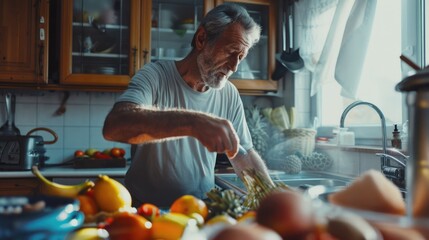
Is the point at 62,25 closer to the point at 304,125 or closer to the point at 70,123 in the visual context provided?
the point at 70,123

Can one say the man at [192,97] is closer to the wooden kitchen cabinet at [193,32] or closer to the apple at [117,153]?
the apple at [117,153]

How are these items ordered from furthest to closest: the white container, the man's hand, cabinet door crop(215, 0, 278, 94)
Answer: cabinet door crop(215, 0, 278, 94)
the white container
the man's hand

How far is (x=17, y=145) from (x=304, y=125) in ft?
6.05

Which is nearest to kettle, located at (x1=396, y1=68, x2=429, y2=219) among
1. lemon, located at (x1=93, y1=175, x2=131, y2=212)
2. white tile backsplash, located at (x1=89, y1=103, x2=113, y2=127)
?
lemon, located at (x1=93, y1=175, x2=131, y2=212)

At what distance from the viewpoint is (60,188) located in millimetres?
810

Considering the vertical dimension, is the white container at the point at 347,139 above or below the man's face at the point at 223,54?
below

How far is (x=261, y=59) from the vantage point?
271 centimetres

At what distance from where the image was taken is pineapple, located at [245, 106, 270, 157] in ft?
7.54

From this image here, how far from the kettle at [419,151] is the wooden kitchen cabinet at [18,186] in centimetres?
203

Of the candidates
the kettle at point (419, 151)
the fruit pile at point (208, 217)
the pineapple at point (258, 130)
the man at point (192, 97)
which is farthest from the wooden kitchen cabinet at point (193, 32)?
the kettle at point (419, 151)

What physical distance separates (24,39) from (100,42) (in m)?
0.46

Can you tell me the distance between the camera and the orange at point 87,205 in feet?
2.38

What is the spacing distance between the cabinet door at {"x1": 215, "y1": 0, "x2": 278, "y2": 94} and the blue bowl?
2120 millimetres

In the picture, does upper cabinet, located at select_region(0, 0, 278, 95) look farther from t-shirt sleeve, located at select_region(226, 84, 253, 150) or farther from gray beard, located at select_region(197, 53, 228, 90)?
gray beard, located at select_region(197, 53, 228, 90)
